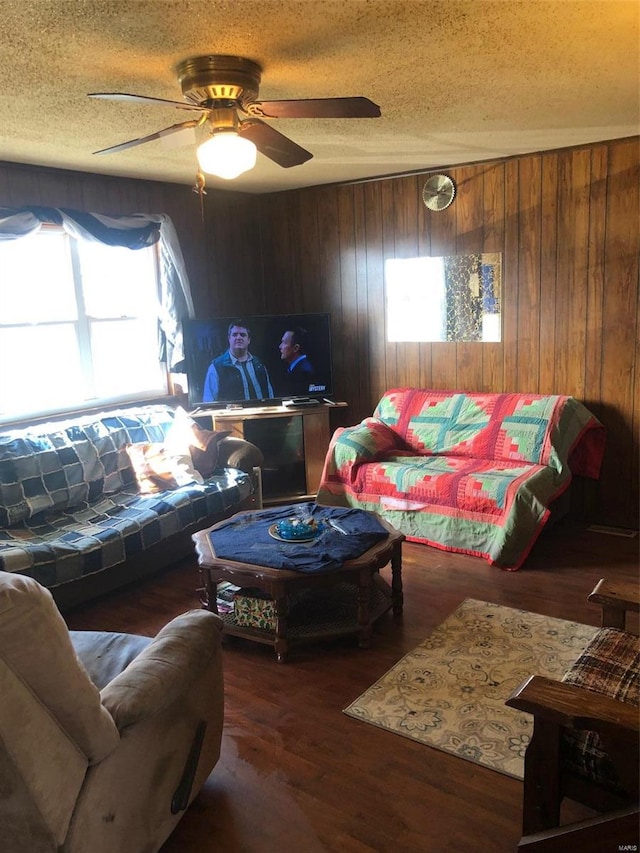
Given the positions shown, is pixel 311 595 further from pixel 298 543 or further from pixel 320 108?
pixel 320 108

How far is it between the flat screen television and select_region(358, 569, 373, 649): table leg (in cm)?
237

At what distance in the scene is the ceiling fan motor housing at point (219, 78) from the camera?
2.40 metres

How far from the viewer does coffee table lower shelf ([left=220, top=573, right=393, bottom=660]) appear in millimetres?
2965

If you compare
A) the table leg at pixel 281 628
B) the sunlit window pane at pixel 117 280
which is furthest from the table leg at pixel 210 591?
the sunlit window pane at pixel 117 280

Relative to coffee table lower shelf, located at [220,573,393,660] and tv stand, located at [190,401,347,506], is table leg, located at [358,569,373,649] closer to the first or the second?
coffee table lower shelf, located at [220,573,393,660]

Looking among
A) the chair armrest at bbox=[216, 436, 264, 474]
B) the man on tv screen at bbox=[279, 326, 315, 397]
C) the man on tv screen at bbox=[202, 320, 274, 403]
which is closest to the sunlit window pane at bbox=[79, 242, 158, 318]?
the man on tv screen at bbox=[202, 320, 274, 403]

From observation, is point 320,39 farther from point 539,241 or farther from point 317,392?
point 317,392

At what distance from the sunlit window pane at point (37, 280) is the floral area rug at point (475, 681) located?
296cm

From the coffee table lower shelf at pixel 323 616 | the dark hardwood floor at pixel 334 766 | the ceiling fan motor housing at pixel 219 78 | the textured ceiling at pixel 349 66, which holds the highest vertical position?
the textured ceiling at pixel 349 66

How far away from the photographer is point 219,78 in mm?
2451

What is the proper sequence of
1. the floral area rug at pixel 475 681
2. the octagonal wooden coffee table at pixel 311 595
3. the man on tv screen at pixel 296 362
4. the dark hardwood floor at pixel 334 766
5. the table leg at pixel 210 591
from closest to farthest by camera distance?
1. the dark hardwood floor at pixel 334 766
2. the floral area rug at pixel 475 681
3. the octagonal wooden coffee table at pixel 311 595
4. the table leg at pixel 210 591
5. the man on tv screen at pixel 296 362

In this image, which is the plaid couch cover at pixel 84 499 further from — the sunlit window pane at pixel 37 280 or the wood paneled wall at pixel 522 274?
the wood paneled wall at pixel 522 274

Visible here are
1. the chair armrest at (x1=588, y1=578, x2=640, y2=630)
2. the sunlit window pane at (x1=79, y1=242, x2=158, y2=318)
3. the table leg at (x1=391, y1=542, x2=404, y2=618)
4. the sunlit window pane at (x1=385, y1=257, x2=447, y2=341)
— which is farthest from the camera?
the sunlit window pane at (x1=385, y1=257, x2=447, y2=341)

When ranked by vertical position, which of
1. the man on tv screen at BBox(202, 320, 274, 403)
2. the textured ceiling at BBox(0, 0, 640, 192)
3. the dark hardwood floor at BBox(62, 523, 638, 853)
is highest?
the textured ceiling at BBox(0, 0, 640, 192)
